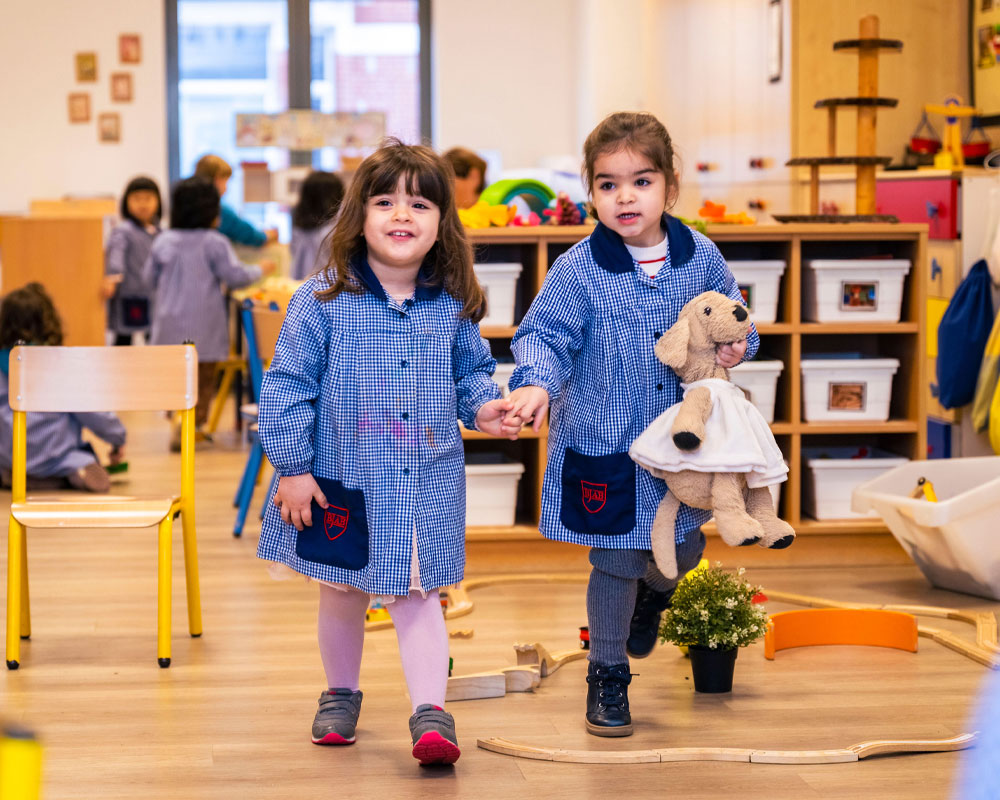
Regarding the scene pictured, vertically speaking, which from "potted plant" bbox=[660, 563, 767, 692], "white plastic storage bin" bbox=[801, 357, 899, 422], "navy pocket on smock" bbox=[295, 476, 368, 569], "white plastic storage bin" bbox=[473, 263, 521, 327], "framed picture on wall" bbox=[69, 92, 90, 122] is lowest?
"potted plant" bbox=[660, 563, 767, 692]

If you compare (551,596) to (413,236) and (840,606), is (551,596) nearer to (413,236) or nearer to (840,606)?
(840,606)

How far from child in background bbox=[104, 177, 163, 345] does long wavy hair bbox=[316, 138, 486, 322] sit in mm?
3986

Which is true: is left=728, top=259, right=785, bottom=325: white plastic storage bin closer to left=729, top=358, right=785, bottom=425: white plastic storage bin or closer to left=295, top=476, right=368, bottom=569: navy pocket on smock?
left=729, top=358, right=785, bottom=425: white plastic storage bin

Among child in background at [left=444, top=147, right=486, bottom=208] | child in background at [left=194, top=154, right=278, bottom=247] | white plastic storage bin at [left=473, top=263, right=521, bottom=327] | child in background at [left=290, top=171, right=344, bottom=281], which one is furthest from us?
child in background at [left=194, top=154, right=278, bottom=247]

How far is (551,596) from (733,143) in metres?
3.18

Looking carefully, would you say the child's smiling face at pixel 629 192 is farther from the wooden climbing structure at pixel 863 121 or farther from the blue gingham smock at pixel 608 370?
the wooden climbing structure at pixel 863 121

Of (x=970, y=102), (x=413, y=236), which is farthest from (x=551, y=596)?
(x=970, y=102)

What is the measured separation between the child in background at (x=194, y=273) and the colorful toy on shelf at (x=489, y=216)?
7.03ft

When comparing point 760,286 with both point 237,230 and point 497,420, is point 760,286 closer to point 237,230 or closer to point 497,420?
point 497,420

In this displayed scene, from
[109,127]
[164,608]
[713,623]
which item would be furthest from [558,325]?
[109,127]

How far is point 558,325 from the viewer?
213 cm

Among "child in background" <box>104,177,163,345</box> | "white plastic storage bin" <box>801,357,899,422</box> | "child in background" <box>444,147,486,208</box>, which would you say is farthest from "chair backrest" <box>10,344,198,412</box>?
"child in background" <box>104,177,163,345</box>

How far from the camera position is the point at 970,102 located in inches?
190

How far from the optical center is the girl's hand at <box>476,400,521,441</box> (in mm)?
1943
